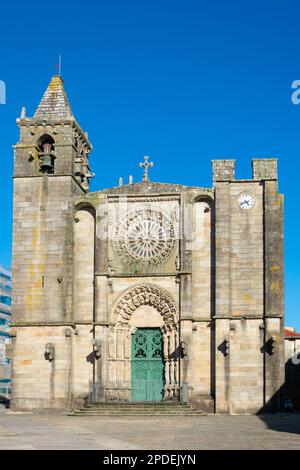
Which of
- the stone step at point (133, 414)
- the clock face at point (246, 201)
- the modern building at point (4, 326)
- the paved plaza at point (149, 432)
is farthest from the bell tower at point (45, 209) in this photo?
the modern building at point (4, 326)

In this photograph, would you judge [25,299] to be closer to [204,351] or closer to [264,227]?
[204,351]

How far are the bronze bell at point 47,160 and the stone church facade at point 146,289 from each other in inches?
2.8

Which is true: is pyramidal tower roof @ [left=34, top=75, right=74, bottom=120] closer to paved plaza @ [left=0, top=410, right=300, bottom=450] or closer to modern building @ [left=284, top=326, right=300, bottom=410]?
paved plaza @ [left=0, top=410, right=300, bottom=450]

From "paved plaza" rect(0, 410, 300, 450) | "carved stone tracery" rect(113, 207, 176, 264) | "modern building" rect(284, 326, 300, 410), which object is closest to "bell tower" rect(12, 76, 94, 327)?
"carved stone tracery" rect(113, 207, 176, 264)

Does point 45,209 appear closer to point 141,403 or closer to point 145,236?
point 145,236

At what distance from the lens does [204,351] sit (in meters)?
35.0

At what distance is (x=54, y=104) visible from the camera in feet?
125

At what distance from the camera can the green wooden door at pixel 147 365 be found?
35469 mm

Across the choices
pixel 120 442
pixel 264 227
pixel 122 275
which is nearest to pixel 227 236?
pixel 264 227

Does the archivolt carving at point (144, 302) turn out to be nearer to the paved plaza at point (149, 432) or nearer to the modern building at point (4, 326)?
the paved plaza at point (149, 432)

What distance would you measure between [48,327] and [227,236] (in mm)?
8186

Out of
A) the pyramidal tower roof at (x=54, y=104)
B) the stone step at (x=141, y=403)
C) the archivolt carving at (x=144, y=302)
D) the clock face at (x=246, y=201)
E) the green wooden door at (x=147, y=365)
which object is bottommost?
the stone step at (x=141, y=403)

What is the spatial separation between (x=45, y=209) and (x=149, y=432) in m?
15.0

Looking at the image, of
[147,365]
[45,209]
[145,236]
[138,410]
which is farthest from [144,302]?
[45,209]
